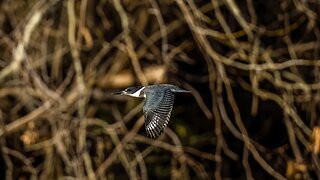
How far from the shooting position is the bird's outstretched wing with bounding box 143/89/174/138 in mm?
2104

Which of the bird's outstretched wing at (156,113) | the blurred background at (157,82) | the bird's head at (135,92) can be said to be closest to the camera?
the bird's outstretched wing at (156,113)

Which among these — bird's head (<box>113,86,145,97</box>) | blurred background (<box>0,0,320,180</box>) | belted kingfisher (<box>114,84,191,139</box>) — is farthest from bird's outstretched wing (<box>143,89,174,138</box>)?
blurred background (<box>0,0,320,180</box>)

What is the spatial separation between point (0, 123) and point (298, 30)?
1481 mm

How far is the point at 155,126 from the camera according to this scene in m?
2.11

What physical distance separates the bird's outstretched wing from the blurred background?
800 millimetres

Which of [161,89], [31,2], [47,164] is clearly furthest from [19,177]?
[161,89]

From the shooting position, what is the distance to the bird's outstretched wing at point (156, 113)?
2.10 metres

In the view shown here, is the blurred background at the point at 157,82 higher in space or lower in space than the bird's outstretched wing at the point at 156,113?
lower

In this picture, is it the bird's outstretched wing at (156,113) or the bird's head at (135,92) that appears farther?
the bird's head at (135,92)

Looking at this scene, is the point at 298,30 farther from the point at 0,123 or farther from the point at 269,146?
the point at 0,123

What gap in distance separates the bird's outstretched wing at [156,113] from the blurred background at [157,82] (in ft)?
2.63

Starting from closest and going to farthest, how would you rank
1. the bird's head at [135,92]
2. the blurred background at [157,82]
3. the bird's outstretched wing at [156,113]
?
the bird's outstretched wing at [156,113]
the bird's head at [135,92]
the blurred background at [157,82]

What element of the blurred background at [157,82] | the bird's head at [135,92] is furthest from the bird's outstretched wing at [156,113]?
the blurred background at [157,82]

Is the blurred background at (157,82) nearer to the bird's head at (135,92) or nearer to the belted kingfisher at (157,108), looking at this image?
the bird's head at (135,92)
